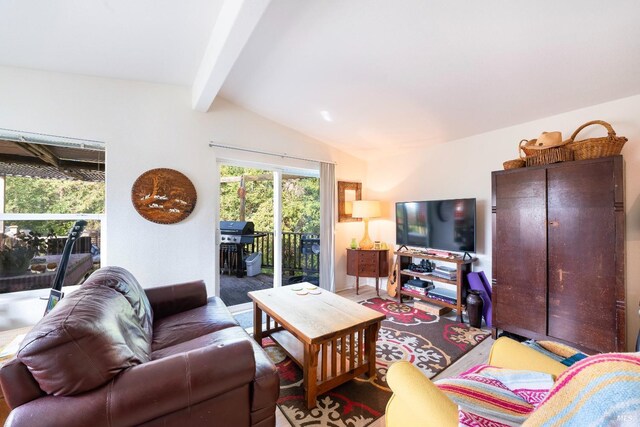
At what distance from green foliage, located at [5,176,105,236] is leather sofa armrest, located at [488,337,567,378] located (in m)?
3.32

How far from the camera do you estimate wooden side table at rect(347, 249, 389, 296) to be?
376 centimetres

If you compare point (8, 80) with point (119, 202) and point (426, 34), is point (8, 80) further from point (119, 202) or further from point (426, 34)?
point (426, 34)

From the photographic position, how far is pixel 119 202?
2.51 m

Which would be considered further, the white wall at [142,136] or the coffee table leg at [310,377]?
the white wall at [142,136]

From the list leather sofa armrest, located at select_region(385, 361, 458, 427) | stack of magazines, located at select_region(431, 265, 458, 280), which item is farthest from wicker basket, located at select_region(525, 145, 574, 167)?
leather sofa armrest, located at select_region(385, 361, 458, 427)

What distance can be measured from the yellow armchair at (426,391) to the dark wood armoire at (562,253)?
1.18 m

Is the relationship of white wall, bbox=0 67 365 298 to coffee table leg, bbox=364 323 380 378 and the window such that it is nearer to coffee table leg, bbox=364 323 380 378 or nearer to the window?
the window

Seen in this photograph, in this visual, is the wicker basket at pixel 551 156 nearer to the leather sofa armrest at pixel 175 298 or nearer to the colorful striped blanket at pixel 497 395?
the colorful striped blanket at pixel 497 395

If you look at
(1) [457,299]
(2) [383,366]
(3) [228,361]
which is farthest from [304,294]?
(1) [457,299]

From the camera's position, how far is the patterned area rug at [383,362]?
1.58 m

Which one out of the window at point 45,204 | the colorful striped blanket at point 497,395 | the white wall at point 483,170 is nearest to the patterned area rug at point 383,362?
the colorful striped blanket at point 497,395

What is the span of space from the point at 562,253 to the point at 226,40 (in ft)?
9.73

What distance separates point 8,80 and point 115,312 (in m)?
2.32

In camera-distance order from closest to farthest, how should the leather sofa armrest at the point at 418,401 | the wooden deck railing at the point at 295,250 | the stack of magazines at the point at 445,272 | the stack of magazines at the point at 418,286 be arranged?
the leather sofa armrest at the point at 418,401
the stack of magazines at the point at 445,272
the stack of magazines at the point at 418,286
the wooden deck railing at the point at 295,250
